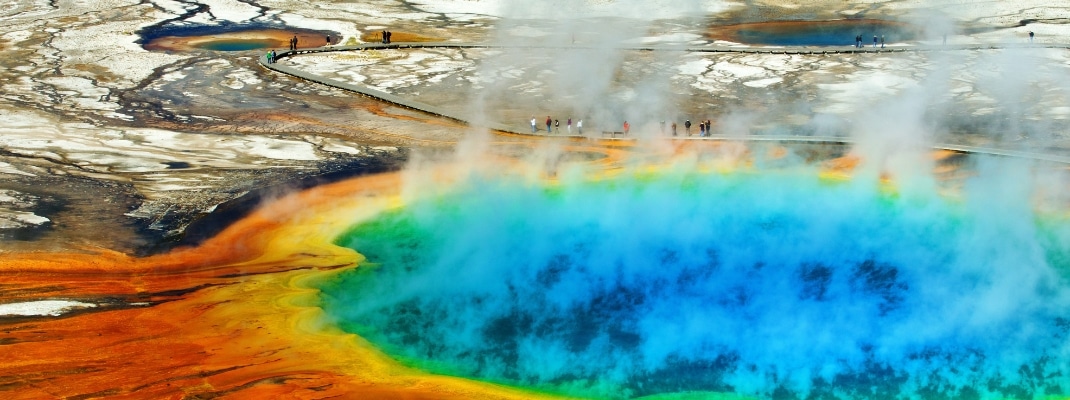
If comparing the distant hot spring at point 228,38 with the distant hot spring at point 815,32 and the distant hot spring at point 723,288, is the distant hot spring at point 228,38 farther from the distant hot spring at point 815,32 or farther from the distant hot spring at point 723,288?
the distant hot spring at point 723,288

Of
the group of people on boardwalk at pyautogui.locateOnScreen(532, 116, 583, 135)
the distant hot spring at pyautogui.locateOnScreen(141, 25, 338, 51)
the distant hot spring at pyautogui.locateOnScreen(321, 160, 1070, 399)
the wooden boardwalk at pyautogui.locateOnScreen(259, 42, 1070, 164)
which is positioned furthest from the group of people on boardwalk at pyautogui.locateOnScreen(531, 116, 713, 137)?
the distant hot spring at pyautogui.locateOnScreen(141, 25, 338, 51)

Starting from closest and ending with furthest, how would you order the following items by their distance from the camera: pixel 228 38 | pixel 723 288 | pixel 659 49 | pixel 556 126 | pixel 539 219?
1. pixel 723 288
2. pixel 539 219
3. pixel 556 126
4. pixel 659 49
5. pixel 228 38

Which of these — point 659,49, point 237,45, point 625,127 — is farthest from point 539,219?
point 237,45

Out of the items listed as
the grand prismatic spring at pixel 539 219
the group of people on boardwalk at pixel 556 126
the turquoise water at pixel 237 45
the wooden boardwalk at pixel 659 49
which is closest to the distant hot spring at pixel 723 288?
the grand prismatic spring at pixel 539 219

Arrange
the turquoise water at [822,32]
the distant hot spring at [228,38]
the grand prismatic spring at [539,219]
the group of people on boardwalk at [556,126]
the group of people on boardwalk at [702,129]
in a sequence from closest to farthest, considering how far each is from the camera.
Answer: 1. the grand prismatic spring at [539,219]
2. the group of people on boardwalk at [702,129]
3. the group of people on boardwalk at [556,126]
4. the turquoise water at [822,32]
5. the distant hot spring at [228,38]

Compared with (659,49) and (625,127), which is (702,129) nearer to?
(625,127)

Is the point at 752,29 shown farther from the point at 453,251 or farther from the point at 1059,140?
the point at 453,251
